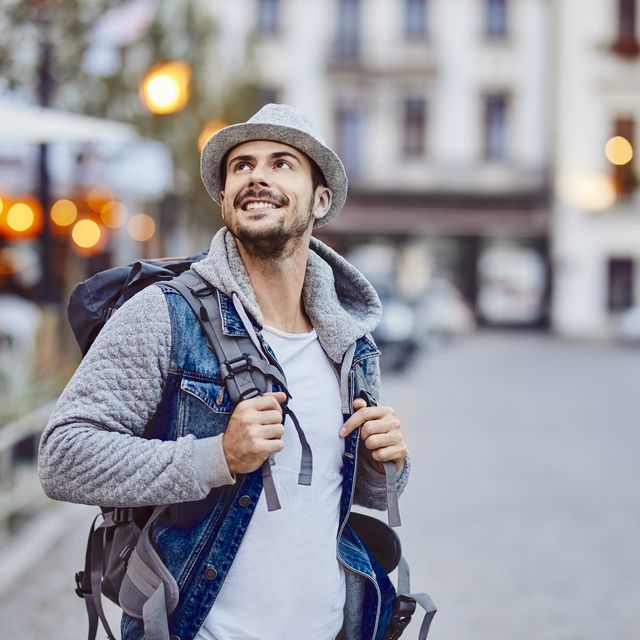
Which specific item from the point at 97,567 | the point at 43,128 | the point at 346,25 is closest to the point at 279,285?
the point at 97,567

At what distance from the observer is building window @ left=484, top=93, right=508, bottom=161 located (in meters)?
33.7

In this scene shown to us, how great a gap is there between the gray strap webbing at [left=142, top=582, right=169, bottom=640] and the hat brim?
2.94ft

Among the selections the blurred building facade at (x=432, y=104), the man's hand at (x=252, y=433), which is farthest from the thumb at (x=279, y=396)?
the blurred building facade at (x=432, y=104)

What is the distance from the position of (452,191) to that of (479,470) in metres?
25.4

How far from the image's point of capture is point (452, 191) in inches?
1319

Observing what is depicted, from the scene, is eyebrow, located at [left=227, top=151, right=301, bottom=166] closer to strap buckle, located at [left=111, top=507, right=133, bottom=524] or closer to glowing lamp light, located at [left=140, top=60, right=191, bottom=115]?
strap buckle, located at [left=111, top=507, right=133, bottom=524]

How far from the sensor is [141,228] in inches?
1022

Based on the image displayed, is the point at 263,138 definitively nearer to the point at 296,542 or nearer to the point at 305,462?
the point at 305,462


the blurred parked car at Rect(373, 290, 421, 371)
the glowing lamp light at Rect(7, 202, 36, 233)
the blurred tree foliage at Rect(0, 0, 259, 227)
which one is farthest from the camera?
the blurred parked car at Rect(373, 290, 421, 371)

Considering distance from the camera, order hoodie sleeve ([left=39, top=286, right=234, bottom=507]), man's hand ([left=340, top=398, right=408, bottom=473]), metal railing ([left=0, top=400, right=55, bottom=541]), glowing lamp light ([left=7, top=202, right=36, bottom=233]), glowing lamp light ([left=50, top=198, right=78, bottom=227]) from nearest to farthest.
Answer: hoodie sleeve ([left=39, top=286, right=234, bottom=507]) → man's hand ([left=340, top=398, right=408, bottom=473]) → metal railing ([left=0, top=400, right=55, bottom=541]) → glowing lamp light ([left=7, top=202, right=36, bottom=233]) → glowing lamp light ([left=50, top=198, right=78, bottom=227])

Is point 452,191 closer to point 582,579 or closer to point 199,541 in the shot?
point 582,579

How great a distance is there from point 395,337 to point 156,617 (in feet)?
55.1

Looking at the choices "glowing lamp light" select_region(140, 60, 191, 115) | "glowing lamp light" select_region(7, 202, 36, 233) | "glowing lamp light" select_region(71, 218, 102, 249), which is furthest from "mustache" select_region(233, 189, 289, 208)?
"glowing lamp light" select_region(71, 218, 102, 249)

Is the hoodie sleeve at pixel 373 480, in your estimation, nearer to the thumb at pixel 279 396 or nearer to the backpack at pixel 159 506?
the backpack at pixel 159 506
